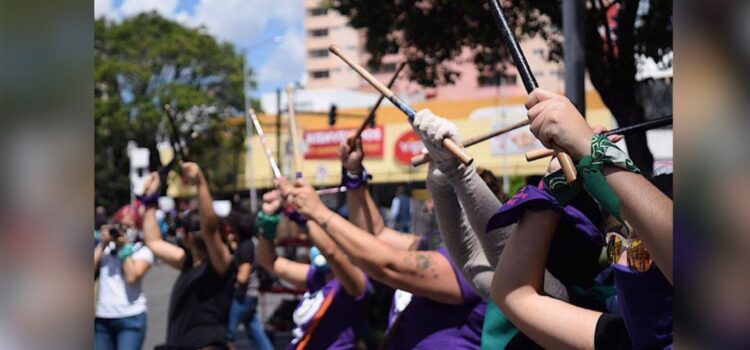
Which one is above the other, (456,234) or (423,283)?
(456,234)

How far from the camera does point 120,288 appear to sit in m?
6.38

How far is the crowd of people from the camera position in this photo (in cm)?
176

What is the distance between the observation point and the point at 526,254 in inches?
87.0

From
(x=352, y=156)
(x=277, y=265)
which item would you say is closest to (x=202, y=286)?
(x=277, y=265)

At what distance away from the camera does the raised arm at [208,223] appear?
5.25m

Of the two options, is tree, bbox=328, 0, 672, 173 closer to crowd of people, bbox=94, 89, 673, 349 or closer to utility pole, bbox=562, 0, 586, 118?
utility pole, bbox=562, 0, 586, 118

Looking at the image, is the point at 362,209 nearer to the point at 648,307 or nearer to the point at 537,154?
the point at 537,154

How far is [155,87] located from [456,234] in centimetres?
4324

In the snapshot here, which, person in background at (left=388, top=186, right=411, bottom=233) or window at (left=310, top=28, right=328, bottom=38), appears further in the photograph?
window at (left=310, top=28, right=328, bottom=38)

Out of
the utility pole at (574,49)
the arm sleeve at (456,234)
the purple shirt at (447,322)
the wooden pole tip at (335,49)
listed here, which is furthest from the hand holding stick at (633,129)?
the utility pole at (574,49)

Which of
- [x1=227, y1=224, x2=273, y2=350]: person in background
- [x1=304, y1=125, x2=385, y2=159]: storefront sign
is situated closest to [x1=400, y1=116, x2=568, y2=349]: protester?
[x1=227, y1=224, x2=273, y2=350]: person in background

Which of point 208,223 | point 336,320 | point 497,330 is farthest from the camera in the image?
point 208,223

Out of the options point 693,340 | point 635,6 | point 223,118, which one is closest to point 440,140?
point 693,340

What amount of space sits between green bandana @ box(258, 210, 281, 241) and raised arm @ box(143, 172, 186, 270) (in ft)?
4.48
